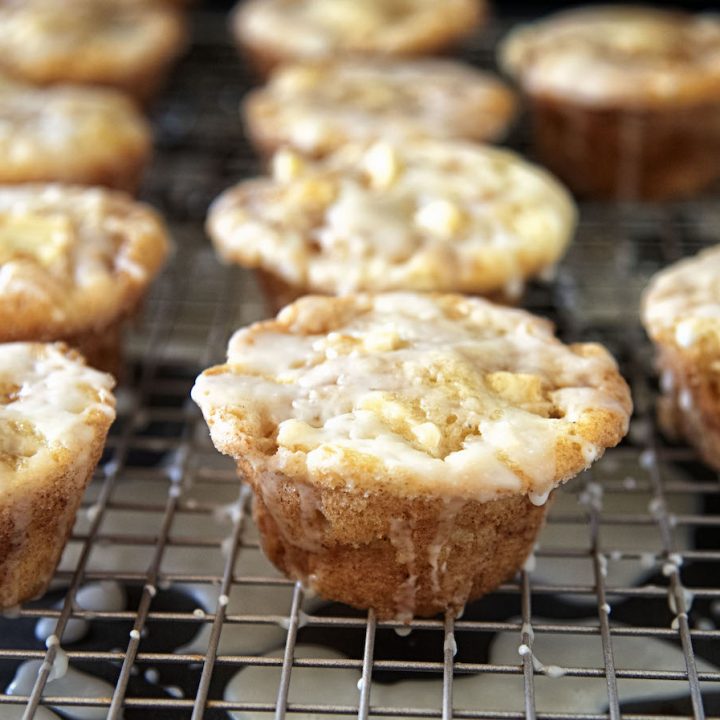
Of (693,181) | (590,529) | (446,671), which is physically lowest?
(693,181)

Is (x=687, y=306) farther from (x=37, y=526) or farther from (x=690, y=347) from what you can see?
(x=37, y=526)

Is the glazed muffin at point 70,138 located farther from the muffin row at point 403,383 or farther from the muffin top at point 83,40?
the muffin row at point 403,383

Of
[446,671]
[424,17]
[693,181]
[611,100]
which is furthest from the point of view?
[424,17]

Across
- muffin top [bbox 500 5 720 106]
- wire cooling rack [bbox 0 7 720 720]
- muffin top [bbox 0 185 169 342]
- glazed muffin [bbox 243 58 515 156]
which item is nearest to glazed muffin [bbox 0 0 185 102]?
glazed muffin [bbox 243 58 515 156]

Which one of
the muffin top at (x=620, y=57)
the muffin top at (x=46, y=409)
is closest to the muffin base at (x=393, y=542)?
the muffin top at (x=46, y=409)

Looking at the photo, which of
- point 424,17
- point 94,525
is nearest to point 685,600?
point 94,525

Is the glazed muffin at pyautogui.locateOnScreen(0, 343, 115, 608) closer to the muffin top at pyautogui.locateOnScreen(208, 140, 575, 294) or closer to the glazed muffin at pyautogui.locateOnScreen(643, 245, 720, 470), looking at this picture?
the muffin top at pyautogui.locateOnScreen(208, 140, 575, 294)

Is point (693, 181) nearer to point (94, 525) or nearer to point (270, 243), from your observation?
point (270, 243)
